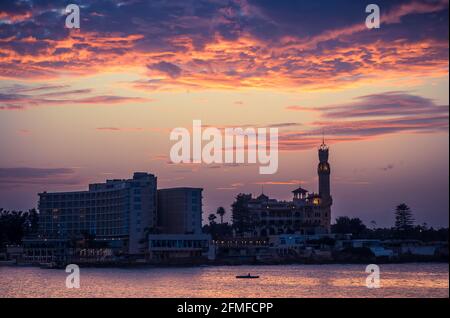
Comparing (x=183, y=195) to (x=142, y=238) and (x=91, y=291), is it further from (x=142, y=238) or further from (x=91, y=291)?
(x=91, y=291)

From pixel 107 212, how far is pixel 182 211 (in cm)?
1350

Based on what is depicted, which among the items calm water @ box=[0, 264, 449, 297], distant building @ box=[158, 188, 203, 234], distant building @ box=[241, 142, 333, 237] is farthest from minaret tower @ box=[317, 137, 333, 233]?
calm water @ box=[0, 264, 449, 297]

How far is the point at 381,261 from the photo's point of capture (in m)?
121

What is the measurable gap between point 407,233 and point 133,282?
272ft

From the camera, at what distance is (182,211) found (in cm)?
12112

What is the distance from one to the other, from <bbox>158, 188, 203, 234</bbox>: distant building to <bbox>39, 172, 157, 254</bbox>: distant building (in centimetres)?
211

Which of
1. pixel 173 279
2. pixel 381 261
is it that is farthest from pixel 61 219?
pixel 173 279

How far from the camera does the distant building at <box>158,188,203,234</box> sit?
397 ft

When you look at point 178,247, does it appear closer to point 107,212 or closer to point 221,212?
point 107,212

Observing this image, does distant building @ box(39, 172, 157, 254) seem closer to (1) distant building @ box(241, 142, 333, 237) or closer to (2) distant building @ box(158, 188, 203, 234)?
(2) distant building @ box(158, 188, 203, 234)

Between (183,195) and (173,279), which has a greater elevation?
(183,195)

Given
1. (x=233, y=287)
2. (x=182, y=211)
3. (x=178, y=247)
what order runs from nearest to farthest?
(x=233, y=287) → (x=178, y=247) → (x=182, y=211)

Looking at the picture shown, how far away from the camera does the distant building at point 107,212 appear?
119750 mm

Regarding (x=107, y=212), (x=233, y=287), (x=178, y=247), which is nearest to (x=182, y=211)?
(x=178, y=247)
